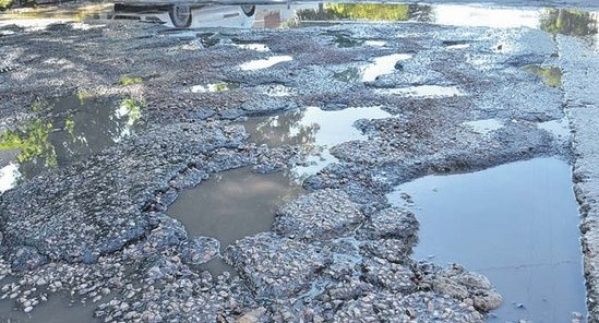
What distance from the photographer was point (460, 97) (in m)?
7.09

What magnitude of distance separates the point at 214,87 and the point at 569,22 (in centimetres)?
806

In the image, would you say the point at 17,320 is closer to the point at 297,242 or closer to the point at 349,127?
the point at 297,242

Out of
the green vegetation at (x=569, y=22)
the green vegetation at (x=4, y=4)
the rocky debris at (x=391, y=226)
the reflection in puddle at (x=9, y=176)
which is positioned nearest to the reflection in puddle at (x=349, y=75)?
the rocky debris at (x=391, y=226)

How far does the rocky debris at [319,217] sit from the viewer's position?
4176mm

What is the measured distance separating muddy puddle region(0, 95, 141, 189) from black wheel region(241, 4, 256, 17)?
7031 mm

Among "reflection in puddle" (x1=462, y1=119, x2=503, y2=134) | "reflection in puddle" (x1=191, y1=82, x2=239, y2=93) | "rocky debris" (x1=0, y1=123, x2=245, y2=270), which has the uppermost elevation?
"reflection in puddle" (x1=191, y1=82, x2=239, y2=93)

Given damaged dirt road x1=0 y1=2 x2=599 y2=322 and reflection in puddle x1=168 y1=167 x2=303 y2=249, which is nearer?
damaged dirt road x1=0 y1=2 x2=599 y2=322

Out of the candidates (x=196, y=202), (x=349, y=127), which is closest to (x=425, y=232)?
(x=196, y=202)

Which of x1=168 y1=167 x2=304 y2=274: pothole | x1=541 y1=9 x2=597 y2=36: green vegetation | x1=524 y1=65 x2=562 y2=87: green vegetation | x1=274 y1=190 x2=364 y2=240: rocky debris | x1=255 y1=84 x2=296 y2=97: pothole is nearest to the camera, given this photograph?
x1=274 y1=190 x2=364 y2=240: rocky debris

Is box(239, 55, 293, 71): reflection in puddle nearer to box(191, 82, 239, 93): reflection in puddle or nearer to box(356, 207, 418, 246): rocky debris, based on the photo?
box(191, 82, 239, 93): reflection in puddle

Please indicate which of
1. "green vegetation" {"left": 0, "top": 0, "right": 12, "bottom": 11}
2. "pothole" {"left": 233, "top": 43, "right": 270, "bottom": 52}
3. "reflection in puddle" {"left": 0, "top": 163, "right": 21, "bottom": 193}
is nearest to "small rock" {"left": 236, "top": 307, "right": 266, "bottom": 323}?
"reflection in puddle" {"left": 0, "top": 163, "right": 21, "bottom": 193}

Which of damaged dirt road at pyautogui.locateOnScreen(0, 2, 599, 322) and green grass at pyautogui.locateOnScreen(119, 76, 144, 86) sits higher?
green grass at pyautogui.locateOnScreen(119, 76, 144, 86)

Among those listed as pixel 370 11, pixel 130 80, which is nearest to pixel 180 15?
pixel 370 11

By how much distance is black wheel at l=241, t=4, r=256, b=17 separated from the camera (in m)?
13.9
